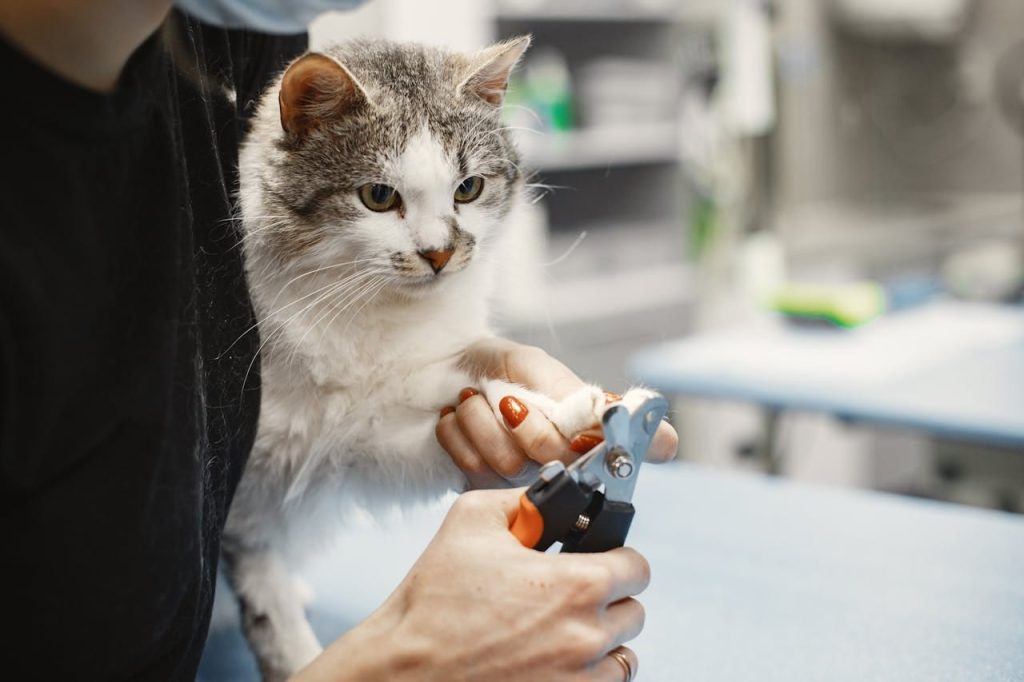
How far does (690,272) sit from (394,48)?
7.85 ft

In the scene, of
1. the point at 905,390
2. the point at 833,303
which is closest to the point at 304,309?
the point at 905,390

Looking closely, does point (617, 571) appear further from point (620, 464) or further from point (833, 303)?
point (833, 303)

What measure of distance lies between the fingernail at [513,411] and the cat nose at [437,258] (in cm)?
14

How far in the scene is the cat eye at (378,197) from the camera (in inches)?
29.1

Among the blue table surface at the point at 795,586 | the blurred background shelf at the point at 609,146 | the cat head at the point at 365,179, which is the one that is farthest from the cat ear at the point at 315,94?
the blurred background shelf at the point at 609,146

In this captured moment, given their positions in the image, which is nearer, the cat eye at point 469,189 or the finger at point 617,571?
the finger at point 617,571

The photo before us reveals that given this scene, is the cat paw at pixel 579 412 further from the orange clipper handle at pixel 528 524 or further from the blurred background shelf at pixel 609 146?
the blurred background shelf at pixel 609 146

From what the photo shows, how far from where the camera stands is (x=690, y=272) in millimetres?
3135

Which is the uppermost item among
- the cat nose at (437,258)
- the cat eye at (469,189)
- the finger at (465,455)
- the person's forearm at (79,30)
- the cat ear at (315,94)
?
the person's forearm at (79,30)

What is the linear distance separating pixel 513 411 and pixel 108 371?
10.4 inches

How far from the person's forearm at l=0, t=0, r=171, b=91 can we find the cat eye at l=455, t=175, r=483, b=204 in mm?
347

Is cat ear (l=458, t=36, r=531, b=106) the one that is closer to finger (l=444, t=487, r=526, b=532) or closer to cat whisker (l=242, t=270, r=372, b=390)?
cat whisker (l=242, t=270, r=372, b=390)

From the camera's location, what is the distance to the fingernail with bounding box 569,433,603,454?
596mm

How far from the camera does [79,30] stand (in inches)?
17.1
